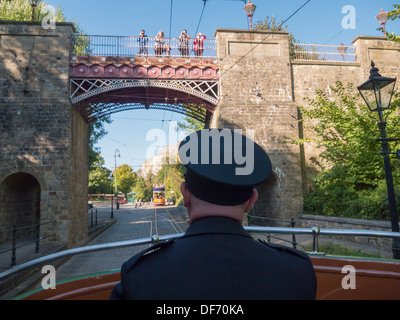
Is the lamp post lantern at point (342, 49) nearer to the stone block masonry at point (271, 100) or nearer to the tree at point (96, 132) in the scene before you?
the stone block masonry at point (271, 100)

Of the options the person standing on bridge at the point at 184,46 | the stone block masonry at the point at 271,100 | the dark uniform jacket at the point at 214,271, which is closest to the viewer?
the dark uniform jacket at the point at 214,271

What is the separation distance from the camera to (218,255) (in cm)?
104

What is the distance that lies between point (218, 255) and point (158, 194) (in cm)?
4296

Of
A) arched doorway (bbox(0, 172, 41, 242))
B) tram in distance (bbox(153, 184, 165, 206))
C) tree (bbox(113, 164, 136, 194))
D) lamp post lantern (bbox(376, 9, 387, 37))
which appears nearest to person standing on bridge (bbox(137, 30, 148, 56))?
arched doorway (bbox(0, 172, 41, 242))

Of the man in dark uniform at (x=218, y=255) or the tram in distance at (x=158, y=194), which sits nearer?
the man in dark uniform at (x=218, y=255)

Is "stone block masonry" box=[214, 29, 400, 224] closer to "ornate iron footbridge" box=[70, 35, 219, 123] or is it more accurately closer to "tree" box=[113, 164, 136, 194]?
"ornate iron footbridge" box=[70, 35, 219, 123]

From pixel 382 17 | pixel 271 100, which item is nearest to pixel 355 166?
pixel 271 100

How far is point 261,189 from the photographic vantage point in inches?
651

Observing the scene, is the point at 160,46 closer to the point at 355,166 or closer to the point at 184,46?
the point at 184,46

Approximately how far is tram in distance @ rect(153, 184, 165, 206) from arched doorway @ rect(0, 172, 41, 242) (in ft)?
90.2

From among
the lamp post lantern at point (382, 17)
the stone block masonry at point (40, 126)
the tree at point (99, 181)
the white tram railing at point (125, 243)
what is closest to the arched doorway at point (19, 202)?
the stone block masonry at point (40, 126)

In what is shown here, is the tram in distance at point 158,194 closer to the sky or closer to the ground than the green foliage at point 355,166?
closer to the ground

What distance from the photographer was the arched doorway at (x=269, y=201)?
1465 centimetres

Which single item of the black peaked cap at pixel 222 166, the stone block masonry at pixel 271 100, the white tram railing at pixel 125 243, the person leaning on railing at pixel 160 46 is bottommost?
the white tram railing at pixel 125 243
